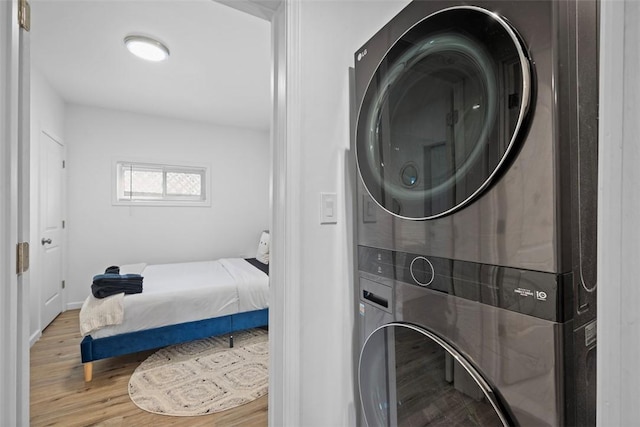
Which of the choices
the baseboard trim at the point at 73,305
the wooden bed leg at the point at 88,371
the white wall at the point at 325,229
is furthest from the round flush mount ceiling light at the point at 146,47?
the baseboard trim at the point at 73,305

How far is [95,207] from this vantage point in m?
3.68

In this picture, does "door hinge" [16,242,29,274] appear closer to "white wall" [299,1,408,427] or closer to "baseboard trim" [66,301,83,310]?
"white wall" [299,1,408,427]

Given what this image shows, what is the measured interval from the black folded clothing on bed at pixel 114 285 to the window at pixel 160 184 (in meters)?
1.95

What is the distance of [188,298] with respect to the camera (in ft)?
7.99

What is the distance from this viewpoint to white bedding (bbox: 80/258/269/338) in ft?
7.34

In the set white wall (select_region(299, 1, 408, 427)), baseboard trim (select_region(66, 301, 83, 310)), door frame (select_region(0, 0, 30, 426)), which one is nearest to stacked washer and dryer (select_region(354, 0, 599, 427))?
white wall (select_region(299, 1, 408, 427))

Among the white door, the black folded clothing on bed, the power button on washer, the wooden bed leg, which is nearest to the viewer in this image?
the power button on washer

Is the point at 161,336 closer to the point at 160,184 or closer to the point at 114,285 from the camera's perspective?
the point at 114,285

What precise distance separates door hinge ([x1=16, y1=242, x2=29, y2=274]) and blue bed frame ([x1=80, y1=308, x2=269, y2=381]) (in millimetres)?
1643

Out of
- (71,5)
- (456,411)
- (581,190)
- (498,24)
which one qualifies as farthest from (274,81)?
(71,5)

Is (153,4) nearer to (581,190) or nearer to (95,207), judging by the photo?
(581,190)

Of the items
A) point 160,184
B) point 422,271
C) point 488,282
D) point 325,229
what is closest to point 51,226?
point 160,184

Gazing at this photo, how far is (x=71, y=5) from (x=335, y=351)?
266 centimetres

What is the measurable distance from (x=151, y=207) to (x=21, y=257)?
11.5 ft
